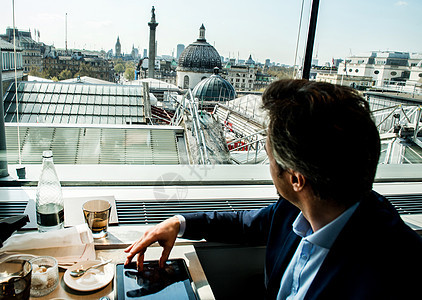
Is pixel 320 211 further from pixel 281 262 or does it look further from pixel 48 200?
pixel 48 200

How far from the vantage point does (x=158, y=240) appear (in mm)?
770

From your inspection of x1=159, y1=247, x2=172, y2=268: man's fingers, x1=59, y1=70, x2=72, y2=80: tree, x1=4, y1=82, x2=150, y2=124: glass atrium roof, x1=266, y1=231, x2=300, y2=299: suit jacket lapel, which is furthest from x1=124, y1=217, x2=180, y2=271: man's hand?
x1=4, y1=82, x2=150, y2=124: glass atrium roof

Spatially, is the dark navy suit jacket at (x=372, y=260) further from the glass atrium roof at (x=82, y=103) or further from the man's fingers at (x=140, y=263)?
the glass atrium roof at (x=82, y=103)

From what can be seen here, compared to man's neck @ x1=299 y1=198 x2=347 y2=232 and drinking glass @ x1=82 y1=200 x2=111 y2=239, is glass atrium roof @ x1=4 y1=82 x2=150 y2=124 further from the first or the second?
man's neck @ x1=299 y1=198 x2=347 y2=232

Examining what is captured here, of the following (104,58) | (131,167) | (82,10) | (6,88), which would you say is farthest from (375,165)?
(104,58)

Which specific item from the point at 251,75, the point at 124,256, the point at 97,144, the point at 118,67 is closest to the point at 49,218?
the point at 124,256

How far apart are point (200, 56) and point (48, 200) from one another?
280cm

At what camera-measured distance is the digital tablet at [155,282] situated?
0.65 meters

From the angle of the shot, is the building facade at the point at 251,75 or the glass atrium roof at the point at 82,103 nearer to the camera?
the building facade at the point at 251,75

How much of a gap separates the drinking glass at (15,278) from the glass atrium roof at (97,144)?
1.06 meters

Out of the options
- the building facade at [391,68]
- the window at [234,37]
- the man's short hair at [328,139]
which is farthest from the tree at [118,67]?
the man's short hair at [328,139]

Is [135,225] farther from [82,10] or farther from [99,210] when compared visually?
[82,10]

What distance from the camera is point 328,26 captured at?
165 cm

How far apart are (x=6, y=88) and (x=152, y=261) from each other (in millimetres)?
1075
